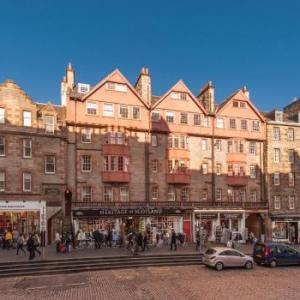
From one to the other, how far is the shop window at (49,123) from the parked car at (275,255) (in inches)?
873

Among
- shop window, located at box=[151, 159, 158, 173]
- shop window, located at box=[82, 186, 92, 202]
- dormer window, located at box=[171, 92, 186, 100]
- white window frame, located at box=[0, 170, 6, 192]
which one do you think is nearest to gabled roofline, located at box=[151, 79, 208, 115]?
dormer window, located at box=[171, 92, 186, 100]

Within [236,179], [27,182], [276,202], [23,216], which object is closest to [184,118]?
[236,179]

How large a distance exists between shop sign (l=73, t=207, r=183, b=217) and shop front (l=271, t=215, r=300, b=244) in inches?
505

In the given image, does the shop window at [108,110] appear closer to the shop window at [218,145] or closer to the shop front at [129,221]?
the shop front at [129,221]

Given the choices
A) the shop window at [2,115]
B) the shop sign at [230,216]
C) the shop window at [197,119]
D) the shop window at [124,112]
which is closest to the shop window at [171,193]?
the shop sign at [230,216]

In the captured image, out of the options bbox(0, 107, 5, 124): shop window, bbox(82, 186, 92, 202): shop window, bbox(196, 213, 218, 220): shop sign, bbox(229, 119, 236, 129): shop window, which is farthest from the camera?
bbox(229, 119, 236, 129): shop window

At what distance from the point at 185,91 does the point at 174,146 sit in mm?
6712

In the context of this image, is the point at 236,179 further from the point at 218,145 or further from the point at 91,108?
the point at 91,108

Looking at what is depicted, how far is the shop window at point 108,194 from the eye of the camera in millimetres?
37375

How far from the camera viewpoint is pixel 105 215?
117 feet

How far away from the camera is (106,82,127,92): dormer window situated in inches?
1518

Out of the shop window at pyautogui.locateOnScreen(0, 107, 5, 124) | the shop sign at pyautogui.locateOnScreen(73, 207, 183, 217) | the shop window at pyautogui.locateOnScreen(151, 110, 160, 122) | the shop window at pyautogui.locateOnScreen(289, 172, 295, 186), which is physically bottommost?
the shop sign at pyautogui.locateOnScreen(73, 207, 183, 217)

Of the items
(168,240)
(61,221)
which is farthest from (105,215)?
(168,240)

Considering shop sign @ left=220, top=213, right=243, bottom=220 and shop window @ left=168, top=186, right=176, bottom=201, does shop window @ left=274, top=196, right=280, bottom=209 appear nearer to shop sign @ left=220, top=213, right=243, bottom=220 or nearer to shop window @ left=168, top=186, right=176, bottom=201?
shop sign @ left=220, top=213, right=243, bottom=220
